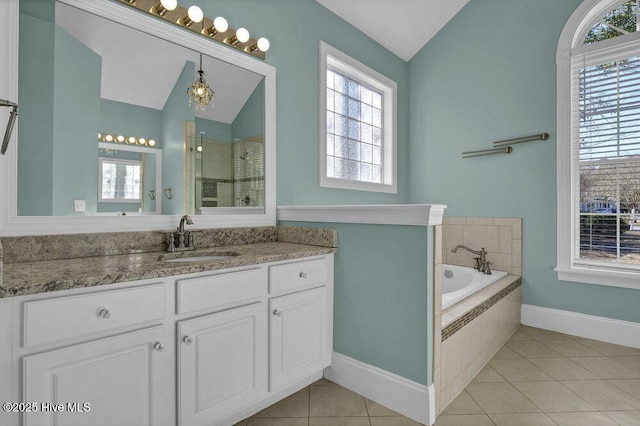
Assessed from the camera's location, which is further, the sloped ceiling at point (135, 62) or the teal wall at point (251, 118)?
the teal wall at point (251, 118)

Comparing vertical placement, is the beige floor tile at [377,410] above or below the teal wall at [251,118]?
below

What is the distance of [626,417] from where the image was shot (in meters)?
1.66

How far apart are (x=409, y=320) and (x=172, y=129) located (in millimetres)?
1625

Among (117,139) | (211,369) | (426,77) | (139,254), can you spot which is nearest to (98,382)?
(211,369)

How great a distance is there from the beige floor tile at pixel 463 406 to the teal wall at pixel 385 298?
Answer: 0.27m

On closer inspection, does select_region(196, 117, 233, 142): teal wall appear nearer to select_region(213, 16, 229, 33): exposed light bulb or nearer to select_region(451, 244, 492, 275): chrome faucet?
select_region(213, 16, 229, 33): exposed light bulb

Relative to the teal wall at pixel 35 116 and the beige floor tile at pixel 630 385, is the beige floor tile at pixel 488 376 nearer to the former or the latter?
the beige floor tile at pixel 630 385

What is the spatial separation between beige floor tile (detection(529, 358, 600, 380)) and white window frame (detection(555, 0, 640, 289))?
31.1 inches

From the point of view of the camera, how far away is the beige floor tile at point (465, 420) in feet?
5.32

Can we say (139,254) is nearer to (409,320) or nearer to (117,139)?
(117,139)

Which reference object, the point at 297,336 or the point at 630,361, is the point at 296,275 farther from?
the point at 630,361

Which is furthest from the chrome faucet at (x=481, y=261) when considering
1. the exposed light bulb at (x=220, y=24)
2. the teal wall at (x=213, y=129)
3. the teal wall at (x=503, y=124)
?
the exposed light bulb at (x=220, y=24)

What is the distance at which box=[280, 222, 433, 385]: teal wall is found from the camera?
1.65 metres

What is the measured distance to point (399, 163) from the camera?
3.63 meters
